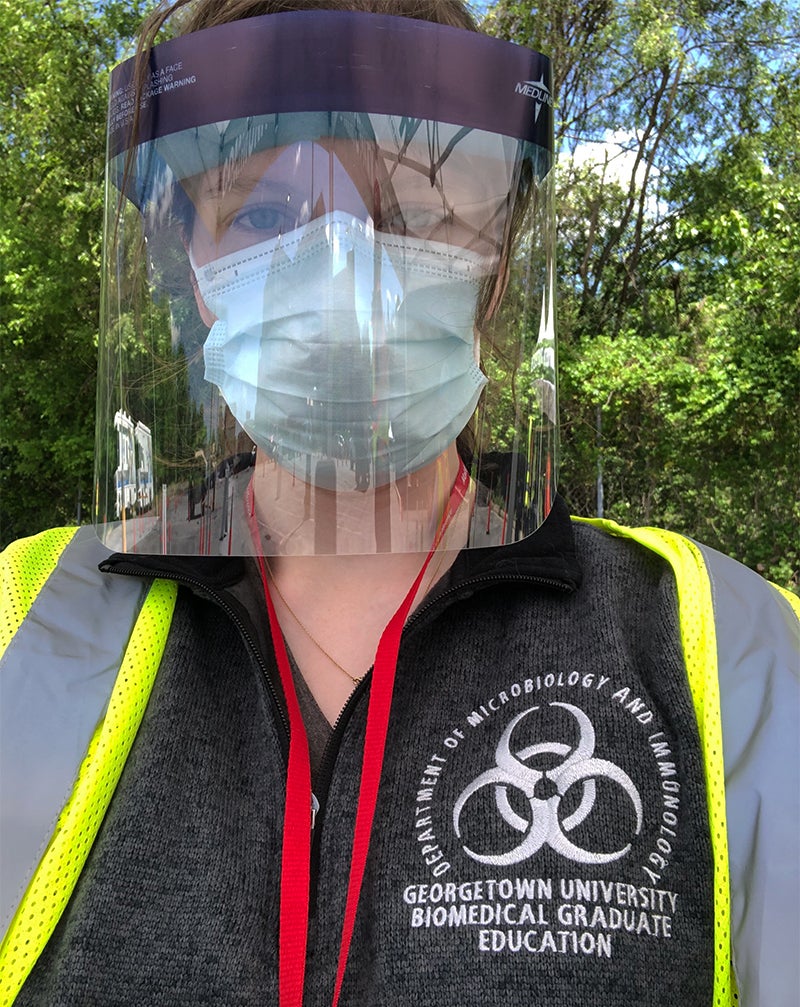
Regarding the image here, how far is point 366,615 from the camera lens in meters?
1.23

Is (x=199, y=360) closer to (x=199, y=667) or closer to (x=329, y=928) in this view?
(x=199, y=667)

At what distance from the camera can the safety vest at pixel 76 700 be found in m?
0.88

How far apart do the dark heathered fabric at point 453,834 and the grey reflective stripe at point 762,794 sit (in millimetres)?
45

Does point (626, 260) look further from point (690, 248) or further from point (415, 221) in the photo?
point (415, 221)

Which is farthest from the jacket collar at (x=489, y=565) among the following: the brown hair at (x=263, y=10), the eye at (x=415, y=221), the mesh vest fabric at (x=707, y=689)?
the brown hair at (x=263, y=10)

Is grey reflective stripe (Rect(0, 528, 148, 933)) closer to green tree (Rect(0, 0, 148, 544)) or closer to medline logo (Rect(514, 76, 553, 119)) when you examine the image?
medline logo (Rect(514, 76, 553, 119))

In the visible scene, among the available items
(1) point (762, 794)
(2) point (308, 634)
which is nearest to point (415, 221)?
(2) point (308, 634)

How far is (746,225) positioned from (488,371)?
395 inches

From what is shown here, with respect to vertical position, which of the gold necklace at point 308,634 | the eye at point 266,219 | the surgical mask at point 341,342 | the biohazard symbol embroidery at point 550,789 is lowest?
the biohazard symbol embroidery at point 550,789

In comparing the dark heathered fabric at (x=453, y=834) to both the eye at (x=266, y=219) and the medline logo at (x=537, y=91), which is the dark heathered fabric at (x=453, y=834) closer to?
the eye at (x=266, y=219)

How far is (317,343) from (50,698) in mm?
529

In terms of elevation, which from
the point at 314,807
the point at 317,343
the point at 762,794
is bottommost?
the point at 314,807

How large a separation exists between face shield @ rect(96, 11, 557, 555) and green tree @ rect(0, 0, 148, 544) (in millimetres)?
8109

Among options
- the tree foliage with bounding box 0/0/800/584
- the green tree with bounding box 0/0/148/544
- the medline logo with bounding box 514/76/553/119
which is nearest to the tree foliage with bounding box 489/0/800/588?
the tree foliage with bounding box 0/0/800/584
